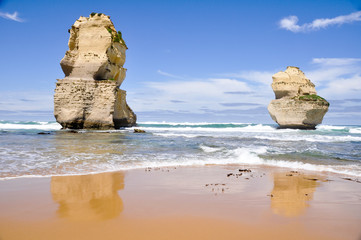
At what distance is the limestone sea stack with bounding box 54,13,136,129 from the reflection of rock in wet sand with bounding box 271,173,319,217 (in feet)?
67.5

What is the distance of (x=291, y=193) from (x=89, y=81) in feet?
75.3

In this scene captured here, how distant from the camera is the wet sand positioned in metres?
2.84

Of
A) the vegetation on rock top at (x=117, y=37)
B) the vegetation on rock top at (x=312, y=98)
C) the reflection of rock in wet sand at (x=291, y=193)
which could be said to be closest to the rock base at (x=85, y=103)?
the vegetation on rock top at (x=117, y=37)

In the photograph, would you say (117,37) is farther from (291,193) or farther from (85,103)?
(291,193)

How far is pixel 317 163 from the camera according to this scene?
867 cm

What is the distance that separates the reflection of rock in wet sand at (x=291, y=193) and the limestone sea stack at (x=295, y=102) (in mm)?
28461

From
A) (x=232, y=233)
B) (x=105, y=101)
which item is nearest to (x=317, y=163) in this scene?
(x=232, y=233)

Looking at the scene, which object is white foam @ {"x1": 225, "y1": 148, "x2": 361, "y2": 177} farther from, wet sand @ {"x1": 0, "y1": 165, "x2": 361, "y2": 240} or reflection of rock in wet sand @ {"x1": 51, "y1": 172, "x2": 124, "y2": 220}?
reflection of rock in wet sand @ {"x1": 51, "y1": 172, "x2": 124, "y2": 220}

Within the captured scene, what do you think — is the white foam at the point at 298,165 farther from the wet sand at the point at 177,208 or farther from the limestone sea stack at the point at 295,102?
the limestone sea stack at the point at 295,102

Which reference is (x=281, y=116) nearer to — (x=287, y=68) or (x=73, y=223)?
(x=287, y=68)

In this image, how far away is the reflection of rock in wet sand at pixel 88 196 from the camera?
336 centimetres

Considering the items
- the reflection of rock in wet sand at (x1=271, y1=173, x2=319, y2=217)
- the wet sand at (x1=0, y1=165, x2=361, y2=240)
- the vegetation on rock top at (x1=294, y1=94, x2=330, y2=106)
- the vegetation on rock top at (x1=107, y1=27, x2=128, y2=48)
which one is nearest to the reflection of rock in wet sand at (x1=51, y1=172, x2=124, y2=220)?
the wet sand at (x1=0, y1=165, x2=361, y2=240)

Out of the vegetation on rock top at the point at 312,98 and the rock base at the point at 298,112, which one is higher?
the vegetation on rock top at the point at 312,98

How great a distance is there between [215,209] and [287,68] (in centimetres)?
3537
